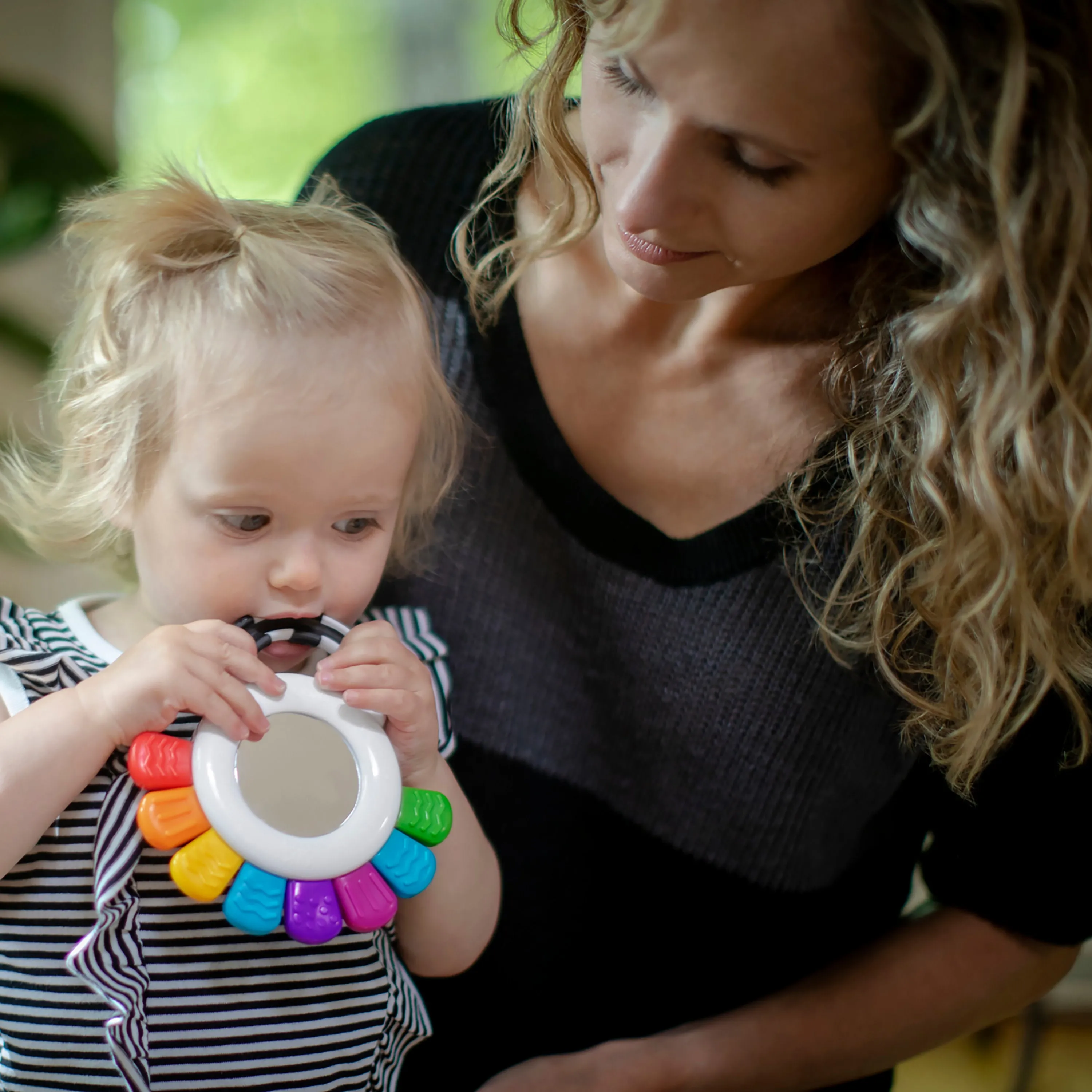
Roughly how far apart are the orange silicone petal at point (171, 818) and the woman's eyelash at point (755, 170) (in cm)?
54

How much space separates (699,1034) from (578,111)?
0.85 m

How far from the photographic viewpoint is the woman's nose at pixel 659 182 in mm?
655

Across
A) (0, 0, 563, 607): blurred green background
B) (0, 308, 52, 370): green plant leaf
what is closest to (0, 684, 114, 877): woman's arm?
(0, 0, 563, 607): blurred green background

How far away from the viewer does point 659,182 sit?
67 centimetres

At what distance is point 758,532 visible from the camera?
0.84m

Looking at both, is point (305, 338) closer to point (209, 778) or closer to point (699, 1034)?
point (209, 778)

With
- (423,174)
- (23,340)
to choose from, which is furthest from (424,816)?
(23,340)

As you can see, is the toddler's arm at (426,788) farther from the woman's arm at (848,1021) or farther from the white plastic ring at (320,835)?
the woman's arm at (848,1021)

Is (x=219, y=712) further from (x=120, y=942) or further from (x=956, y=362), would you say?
(x=956, y=362)

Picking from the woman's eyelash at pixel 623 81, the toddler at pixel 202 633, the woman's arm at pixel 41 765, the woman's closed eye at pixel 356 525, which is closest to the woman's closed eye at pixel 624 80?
the woman's eyelash at pixel 623 81

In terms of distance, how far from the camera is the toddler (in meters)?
0.65

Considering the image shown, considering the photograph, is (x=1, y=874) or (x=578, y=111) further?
(x=578, y=111)

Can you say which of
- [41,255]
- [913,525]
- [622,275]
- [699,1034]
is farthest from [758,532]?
[41,255]

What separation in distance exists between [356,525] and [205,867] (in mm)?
251
